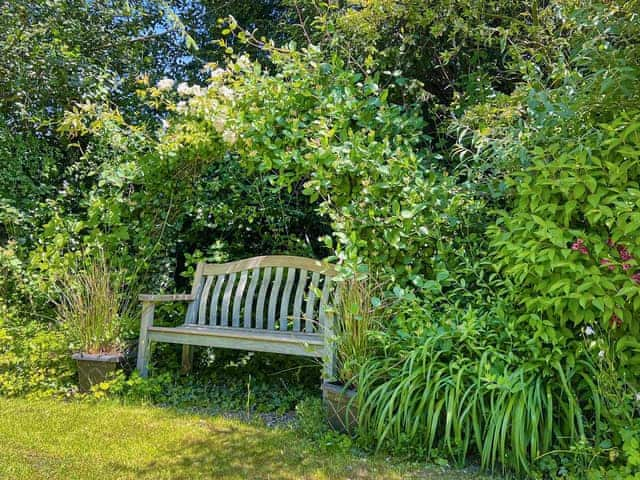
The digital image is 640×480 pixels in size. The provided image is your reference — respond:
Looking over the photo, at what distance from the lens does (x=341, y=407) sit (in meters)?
2.52

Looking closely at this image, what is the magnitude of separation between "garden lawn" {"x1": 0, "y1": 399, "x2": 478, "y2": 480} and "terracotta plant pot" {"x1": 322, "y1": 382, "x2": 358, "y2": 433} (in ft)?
0.62

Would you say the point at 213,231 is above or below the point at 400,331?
above

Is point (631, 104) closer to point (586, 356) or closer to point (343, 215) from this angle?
point (586, 356)

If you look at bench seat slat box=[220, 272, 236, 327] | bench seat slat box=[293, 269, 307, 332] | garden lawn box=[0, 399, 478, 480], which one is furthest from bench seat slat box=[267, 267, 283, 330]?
garden lawn box=[0, 399, 478, 480]

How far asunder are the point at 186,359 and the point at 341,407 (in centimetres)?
162

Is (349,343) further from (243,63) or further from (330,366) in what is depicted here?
(243,63)

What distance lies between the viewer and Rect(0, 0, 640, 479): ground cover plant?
2.18 metres

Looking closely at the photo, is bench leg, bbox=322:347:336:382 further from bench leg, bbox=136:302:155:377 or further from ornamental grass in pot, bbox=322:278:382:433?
bench leg, bbox=136:302:155:377


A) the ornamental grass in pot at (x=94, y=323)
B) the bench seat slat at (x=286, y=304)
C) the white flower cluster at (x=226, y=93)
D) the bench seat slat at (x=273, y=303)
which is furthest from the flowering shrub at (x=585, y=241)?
the ornamental grass in pot at (x=94, y=323)

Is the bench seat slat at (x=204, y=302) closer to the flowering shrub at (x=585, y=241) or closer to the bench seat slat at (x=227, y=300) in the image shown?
the bench seat slat at (x=227, y=300)

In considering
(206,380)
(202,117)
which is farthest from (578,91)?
(206,380)

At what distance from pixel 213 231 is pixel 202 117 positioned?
4.50 ft

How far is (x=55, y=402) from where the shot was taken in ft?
9.76

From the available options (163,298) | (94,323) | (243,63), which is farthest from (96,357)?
(243,63)
